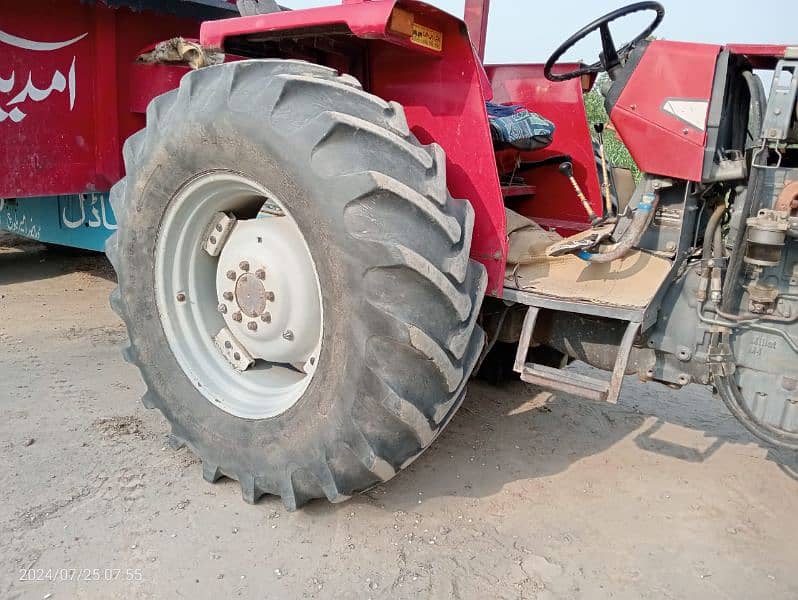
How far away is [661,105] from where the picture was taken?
2.07 m

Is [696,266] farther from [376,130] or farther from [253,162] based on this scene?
[253,162]

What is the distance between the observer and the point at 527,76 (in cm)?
326

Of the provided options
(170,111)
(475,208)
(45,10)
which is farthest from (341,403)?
(45,10)

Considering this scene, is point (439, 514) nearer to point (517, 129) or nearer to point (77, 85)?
point (517, 129)

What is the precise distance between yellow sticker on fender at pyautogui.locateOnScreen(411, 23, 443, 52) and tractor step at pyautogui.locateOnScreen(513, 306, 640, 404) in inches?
33.8

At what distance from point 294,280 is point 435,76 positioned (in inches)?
31.4

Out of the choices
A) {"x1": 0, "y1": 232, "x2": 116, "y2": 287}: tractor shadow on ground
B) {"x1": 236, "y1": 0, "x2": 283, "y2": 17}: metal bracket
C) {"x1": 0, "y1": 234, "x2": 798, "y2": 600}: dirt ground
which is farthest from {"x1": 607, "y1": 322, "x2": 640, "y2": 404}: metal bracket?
{"x1": 0, "y1": 232, "x2": 116, "y2": 287}: tractor shadow on ground

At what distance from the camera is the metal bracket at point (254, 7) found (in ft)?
8.63

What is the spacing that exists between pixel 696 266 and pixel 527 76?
1517 millimetres

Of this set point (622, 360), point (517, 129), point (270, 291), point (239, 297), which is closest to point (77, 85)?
point (239, 297)

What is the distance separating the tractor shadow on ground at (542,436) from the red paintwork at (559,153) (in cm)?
87

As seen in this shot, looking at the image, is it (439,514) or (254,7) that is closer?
(439,514)
